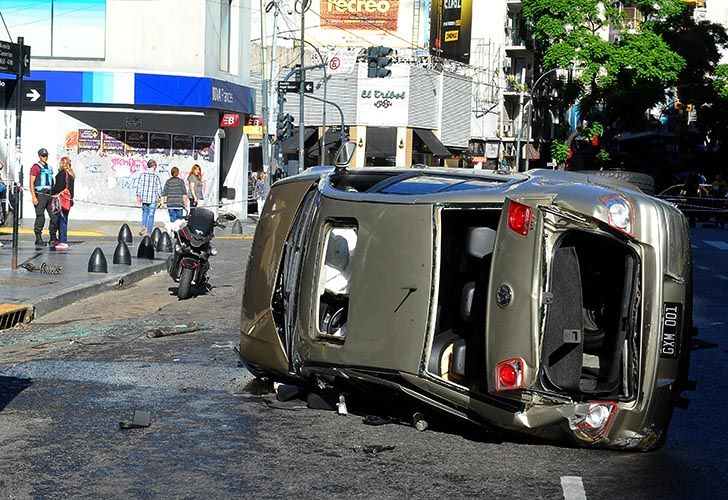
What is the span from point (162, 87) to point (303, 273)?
25996 millimetres

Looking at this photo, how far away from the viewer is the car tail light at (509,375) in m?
6.82

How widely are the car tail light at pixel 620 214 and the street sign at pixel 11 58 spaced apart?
11597 millimetres

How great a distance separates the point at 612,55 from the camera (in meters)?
60.7

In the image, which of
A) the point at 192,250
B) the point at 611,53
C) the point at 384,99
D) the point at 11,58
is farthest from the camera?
the point at 611,53

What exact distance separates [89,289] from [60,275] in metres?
1.49

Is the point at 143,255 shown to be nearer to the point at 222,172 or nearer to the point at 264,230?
the point at 264,230

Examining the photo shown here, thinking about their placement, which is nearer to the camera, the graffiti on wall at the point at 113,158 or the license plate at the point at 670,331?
the license plate at the point at 670,331

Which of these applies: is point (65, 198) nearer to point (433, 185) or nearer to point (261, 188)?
point (433, 185)

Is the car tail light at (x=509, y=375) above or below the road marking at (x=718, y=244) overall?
above

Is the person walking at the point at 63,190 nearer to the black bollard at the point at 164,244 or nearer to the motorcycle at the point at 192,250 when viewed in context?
the black bollard at the point at 164,244

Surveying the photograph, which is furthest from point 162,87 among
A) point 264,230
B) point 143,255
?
point 264,230

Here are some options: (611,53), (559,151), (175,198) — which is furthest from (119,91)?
(559,151)

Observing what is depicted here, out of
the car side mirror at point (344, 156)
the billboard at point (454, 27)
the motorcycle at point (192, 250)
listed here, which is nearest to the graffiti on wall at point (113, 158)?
the motorcycle at point (192, 250)

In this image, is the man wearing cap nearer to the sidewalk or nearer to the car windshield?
the sidewalk
